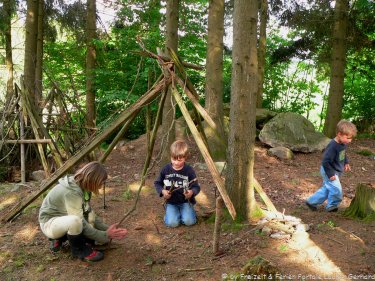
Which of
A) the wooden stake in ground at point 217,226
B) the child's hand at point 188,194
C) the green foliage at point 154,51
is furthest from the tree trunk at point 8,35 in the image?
the wooden stake in ground at point 217,226

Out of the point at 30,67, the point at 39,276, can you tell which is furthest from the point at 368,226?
the point at 30,67

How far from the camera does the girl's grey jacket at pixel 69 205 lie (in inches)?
130

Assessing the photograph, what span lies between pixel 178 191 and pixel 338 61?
725 centimetres

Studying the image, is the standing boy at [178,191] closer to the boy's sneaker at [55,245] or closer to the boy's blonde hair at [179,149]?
the boy's blonde hair at [179,149]

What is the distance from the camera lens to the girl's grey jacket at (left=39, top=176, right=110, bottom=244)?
3291 millimetres

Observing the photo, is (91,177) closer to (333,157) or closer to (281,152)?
(333,157)

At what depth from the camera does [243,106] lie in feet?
12.0

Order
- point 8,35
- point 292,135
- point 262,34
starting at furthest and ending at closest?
point 8,35, point 262,34, point 292,135

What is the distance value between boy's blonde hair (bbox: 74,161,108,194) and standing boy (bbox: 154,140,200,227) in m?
1.08

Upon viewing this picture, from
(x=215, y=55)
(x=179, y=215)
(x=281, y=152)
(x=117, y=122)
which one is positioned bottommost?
(x=179, y=215)

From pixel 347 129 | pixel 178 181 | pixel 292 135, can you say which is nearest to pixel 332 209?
pixel 347 129

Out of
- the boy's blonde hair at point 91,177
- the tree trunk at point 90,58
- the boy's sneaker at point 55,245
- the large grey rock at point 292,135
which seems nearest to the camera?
the boy's blonde hair at point 91,177

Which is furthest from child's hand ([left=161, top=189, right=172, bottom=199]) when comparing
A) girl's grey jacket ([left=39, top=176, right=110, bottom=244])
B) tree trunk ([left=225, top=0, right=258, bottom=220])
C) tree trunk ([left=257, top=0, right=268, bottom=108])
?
tree trunk ([left=257, top=0, right=268, bottom=108])

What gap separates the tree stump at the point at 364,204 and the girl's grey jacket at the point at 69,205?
294cm
